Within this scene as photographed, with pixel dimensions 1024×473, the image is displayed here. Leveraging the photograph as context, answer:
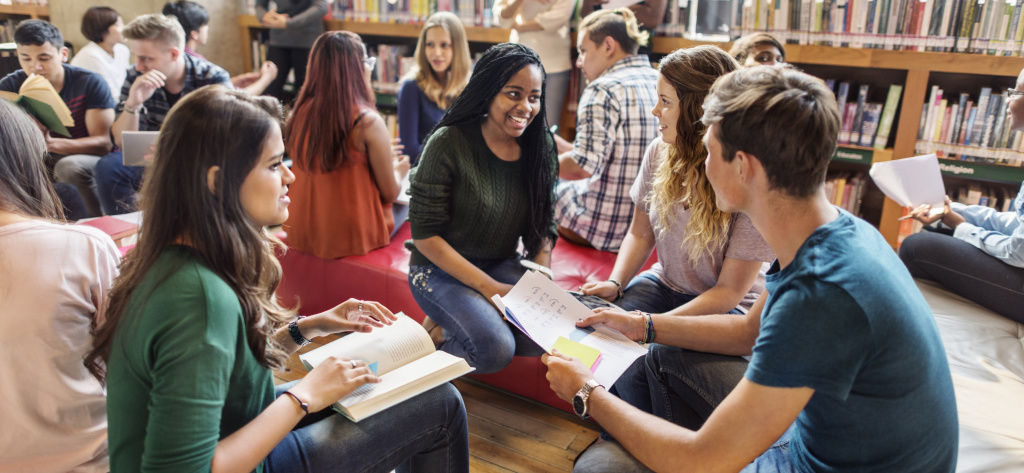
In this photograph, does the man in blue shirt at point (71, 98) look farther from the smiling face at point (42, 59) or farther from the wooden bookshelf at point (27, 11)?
the wooden bookshelf at point (27, 11)

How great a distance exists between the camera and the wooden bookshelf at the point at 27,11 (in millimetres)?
4551

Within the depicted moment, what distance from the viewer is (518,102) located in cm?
200

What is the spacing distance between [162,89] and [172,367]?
9.52ft

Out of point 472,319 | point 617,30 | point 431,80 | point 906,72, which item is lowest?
point 472,319

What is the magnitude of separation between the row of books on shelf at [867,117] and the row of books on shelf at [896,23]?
10.2 inches

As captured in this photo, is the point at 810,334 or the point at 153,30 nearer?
the point at 810,334

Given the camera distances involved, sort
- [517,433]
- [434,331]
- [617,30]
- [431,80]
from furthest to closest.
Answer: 1. [431,80]
2. [617,30]
3. [434,331]
4. [517,433]

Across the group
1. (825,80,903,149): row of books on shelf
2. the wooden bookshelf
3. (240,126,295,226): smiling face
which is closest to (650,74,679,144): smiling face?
(240,126,295,226): smiling face

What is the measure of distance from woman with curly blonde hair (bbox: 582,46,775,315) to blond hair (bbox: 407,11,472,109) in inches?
69.7

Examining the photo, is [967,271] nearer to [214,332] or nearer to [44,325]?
[214,332]

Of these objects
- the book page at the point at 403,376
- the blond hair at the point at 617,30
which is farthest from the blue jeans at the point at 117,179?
the book page at the point at 403,376

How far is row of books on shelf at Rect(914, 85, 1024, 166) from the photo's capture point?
315 cm

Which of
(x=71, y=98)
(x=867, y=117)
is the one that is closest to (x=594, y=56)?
(x=867, y=117)

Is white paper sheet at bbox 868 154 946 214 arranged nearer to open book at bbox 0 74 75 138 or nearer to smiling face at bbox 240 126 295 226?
smiling face at bbox 240 126 295 226
